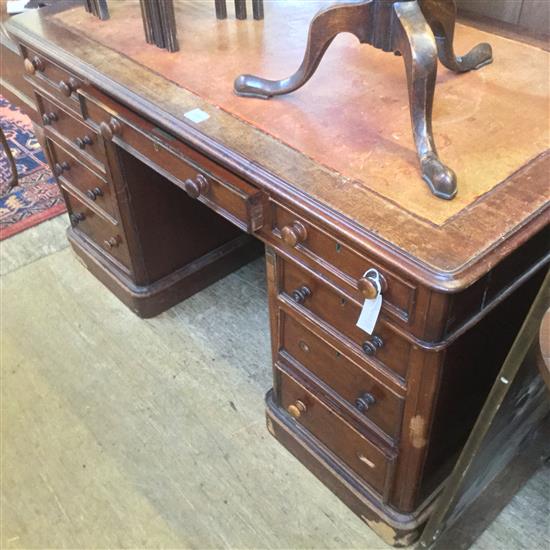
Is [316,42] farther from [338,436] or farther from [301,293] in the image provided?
[338,436]

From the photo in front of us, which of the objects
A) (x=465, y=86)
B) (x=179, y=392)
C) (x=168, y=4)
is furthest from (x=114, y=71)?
(x=179, y=392)

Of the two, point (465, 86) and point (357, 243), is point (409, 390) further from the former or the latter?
point (465, 86)

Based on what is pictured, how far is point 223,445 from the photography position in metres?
1.68

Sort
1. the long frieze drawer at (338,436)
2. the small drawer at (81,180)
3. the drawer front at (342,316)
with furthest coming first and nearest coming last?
1. the small drawer at (81,180)
2. the long frieze drawer at (338,436)
3. the drawer front at (342,316)

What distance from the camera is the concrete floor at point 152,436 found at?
4.90 ft

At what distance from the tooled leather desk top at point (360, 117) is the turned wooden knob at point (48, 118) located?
257 mm

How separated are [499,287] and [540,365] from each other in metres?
0.19

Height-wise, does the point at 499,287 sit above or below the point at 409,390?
above

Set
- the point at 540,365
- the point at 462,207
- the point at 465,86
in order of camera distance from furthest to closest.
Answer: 1. the point at 465,86
2. the point at 462,207
3. the point at 540,365

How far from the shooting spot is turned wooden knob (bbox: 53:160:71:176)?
1.96 m

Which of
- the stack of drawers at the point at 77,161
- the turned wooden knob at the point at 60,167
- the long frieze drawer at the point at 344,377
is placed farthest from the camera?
the turned wooden knob at the point at 60,167

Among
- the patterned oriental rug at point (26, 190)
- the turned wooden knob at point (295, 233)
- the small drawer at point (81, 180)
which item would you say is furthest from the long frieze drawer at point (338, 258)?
the patterned oriental rug at point (26, 190)

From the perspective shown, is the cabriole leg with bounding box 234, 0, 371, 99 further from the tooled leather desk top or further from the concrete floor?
the concrete floor

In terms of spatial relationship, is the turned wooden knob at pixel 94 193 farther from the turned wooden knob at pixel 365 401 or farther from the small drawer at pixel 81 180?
the turned wooden knob at pixel 365 401
